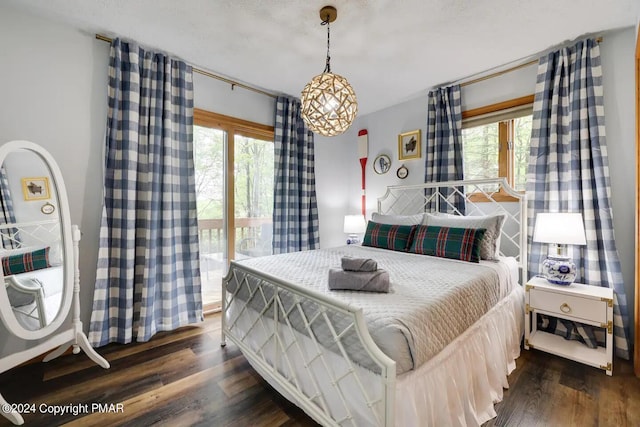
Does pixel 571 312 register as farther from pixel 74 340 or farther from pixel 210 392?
pixel 74 340

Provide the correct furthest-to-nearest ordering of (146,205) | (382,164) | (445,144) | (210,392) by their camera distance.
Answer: (382,164)
(445,144)
(146,205)
(210,392)

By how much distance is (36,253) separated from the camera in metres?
1.83

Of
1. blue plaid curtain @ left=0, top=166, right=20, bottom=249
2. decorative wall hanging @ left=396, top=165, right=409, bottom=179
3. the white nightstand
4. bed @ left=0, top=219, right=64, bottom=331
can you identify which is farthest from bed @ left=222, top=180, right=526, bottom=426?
decorative wall hanging @ left=396, top=165, right=409, bottom=179

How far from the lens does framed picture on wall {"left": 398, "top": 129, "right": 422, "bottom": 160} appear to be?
11.0ft

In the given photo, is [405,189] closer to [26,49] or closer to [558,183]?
[558,183]

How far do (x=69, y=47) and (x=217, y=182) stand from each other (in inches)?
61.0

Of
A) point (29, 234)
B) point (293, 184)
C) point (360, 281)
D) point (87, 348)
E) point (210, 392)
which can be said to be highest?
point (293, 184)

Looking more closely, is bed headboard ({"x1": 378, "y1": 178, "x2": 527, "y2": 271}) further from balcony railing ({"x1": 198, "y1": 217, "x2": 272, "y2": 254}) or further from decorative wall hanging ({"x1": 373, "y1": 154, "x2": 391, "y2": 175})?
balcony railing ({"x1": 198, "y1": 217, "x2": 272, "y2": 254})

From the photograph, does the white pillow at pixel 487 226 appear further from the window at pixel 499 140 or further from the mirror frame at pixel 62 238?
the mirror frame at pixel 62 238

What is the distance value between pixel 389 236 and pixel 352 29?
1769 mm

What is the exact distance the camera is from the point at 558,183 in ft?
7.63

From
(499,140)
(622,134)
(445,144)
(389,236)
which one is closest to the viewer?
(622,134)

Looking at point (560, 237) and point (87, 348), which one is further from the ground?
point (560, 237)

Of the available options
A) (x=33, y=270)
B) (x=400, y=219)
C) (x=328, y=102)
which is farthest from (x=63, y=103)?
(x=400, y=219)
